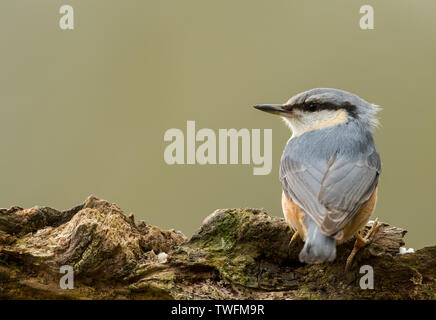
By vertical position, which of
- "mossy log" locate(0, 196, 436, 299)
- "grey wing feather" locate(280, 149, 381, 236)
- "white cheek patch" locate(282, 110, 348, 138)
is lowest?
"mossy log" locate(0, 196, 436, 299)

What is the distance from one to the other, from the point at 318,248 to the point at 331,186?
0.59m

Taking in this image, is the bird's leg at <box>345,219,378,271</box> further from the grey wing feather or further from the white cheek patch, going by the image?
the white cheek patch

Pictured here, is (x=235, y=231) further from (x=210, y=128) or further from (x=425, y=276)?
(x=210, y=128)

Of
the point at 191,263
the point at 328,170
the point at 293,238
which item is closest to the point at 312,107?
the point at 328,170

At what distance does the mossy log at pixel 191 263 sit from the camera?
9.01ft

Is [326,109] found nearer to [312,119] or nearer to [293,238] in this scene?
[312,119]

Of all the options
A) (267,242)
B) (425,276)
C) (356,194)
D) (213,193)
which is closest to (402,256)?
(425,276)

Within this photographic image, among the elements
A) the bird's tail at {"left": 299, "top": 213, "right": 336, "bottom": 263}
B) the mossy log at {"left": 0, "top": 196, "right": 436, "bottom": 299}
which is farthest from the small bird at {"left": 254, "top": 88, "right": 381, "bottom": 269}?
the mossy log at {"left": 0, "top": 196, "right": 436, "bottom": 299}

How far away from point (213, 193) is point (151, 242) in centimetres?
331

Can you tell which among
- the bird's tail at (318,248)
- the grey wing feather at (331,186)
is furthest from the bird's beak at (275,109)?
the bird's tail at (318,248)

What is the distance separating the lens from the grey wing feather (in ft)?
10.1

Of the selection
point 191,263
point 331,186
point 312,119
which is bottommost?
point 191,263

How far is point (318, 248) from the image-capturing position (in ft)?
9.30

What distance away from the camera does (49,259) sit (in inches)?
110
